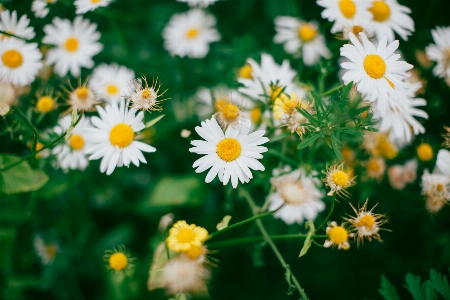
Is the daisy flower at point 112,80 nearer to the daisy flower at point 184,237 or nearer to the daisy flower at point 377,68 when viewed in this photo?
the daisy flower at point 184,237

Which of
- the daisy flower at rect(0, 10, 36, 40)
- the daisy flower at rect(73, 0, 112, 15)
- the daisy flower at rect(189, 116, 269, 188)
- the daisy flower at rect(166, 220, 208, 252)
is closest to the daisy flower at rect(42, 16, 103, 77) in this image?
the daisy flower at rect(0, 10, 36, 40)

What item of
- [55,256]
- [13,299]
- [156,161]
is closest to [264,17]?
[156,161]

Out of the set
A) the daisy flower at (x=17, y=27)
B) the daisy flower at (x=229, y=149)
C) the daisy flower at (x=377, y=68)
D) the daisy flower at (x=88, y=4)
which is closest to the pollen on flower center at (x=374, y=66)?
the daisy flower at (x=377, y=68)

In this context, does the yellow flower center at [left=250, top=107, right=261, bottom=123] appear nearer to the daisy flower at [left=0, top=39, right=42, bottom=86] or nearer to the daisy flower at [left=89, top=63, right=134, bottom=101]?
the daisy flower at [left=89, top=63, right=134, bottom=101]

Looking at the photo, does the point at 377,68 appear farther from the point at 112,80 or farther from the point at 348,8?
the point at 112,80

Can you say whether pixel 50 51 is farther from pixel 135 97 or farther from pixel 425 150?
pixel 425 150

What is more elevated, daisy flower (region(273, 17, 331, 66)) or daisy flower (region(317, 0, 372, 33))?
daisy flower (region(273, 17, 331, 66))

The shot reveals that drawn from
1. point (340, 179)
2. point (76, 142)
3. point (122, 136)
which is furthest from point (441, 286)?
point (76, 142)
